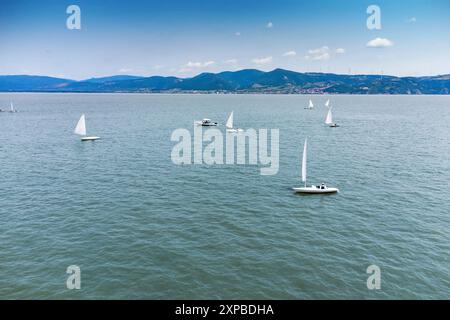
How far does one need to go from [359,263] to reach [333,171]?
140 ft

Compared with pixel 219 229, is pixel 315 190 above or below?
above

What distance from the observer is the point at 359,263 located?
1547 inches

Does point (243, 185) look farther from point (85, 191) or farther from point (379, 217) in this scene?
point (85, 191)

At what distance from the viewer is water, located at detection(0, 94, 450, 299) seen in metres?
35.1

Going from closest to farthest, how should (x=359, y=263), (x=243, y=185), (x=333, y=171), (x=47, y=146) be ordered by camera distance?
(x=359, y=263), (x=243, y=185), (x=333, y=171), (x=47, y=146)

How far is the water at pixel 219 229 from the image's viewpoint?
35125 millimetres

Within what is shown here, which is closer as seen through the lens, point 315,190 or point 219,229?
point 219,229

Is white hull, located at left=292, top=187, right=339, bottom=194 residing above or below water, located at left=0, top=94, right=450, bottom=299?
above

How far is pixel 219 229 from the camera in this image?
157ft

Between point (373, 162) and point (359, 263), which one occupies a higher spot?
point (373, 162)

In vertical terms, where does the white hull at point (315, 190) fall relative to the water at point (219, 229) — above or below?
above

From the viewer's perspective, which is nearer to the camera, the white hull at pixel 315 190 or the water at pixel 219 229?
the water at pixel 219 229
